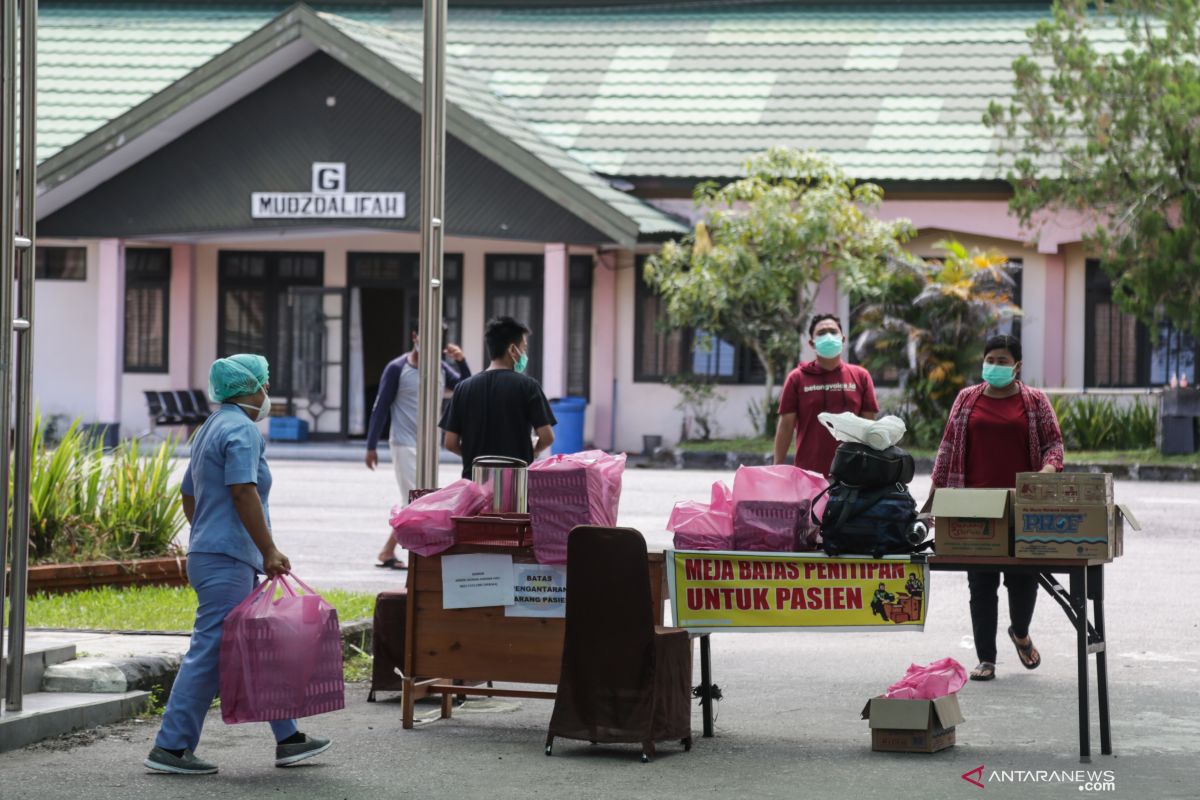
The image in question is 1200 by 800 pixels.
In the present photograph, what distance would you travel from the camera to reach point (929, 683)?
7.52m

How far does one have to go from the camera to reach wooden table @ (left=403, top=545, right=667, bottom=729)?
7883mm

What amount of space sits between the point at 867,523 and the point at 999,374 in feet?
6.58

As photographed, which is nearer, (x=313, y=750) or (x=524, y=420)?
(x=313, y=750)

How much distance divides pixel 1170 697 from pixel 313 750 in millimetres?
4201

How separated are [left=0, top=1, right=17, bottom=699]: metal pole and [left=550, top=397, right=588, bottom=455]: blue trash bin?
1763 centimetres

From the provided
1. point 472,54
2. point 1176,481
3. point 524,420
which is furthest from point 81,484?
point 472,54

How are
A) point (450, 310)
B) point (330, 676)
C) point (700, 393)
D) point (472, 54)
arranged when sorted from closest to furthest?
point (330, 676) < point (700, 393) < point (450, 310) < point (472, 54)

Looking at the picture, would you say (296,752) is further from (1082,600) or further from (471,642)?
(1082,600)

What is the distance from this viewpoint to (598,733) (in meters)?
7.46

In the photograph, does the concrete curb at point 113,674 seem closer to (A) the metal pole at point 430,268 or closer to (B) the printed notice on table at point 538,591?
(A) the metal pole at point 430,268

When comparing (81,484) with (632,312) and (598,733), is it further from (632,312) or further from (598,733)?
(632,312)

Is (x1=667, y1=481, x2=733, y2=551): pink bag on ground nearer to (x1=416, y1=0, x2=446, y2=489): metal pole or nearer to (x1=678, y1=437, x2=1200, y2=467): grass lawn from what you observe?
(x1=416, y1=0, x2=446, y2=489): metal pole

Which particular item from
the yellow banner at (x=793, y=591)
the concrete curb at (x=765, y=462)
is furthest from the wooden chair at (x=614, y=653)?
the concrete curb at (x=765, y=462)

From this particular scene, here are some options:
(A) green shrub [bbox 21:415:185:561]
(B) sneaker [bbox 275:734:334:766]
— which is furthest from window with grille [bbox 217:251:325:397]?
(B) sneaker [bbox 275:734:334:766]
